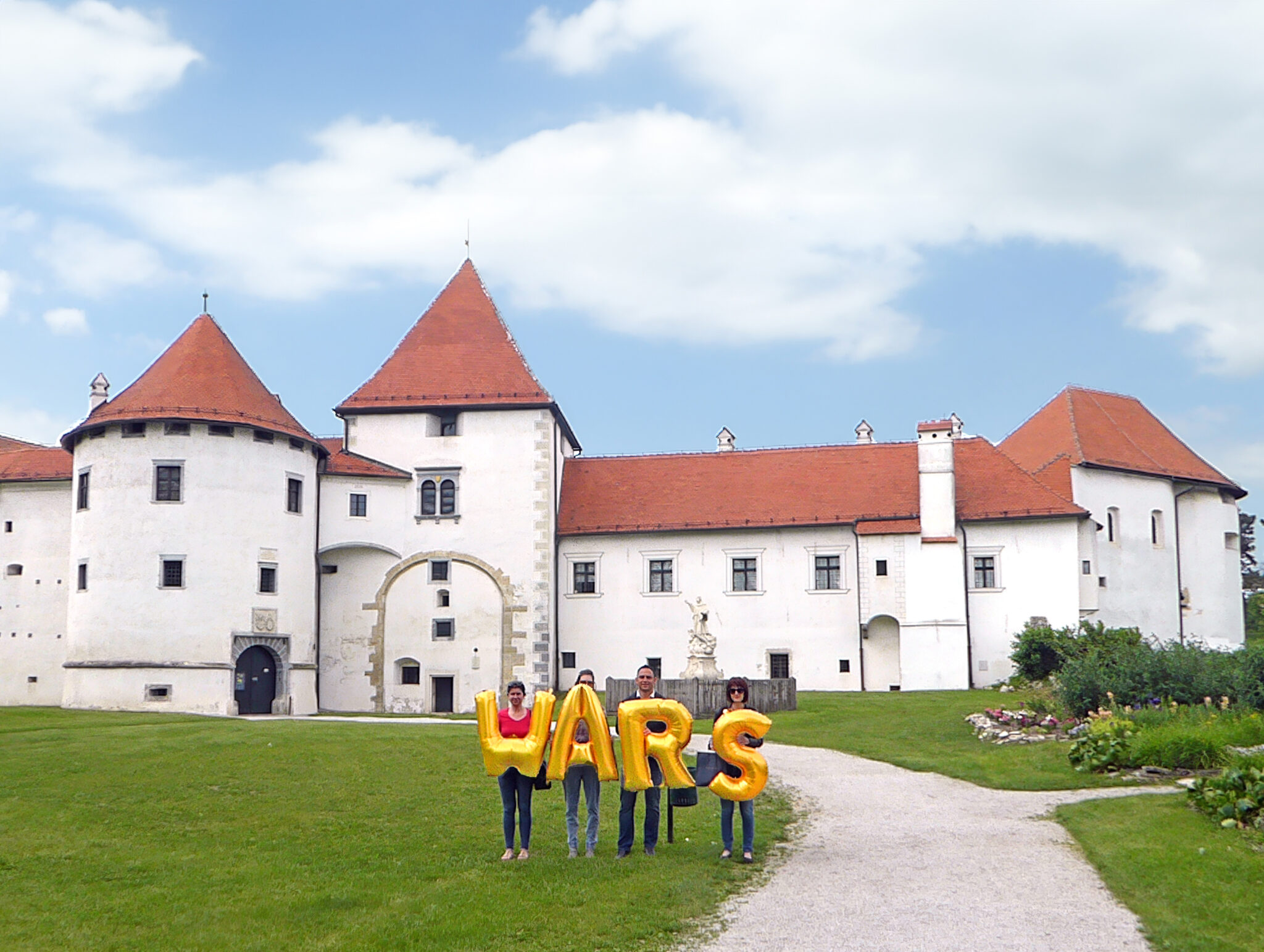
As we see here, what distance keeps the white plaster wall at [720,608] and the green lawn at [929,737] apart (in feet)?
9.79

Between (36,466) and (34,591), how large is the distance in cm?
403

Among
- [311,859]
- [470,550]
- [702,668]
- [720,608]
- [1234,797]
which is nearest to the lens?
[311,859]

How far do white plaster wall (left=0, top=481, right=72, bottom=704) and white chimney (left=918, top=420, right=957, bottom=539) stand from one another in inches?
1041

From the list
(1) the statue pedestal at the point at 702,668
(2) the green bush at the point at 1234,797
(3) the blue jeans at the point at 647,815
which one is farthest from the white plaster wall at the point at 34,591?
(2) the green bush at the point at 1234,797

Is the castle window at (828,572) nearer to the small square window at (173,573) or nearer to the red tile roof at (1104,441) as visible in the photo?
the red tile roof at (1104,441)

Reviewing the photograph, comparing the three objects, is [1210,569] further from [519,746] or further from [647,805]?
[519,746]

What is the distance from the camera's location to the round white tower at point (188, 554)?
33.3 meters

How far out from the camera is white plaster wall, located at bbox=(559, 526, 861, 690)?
38.4m

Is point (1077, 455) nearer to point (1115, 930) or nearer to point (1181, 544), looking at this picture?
point (1181, 544)

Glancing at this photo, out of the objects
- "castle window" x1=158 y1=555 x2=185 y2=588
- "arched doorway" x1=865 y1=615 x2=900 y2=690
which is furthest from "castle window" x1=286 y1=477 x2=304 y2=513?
"arched doorway" x1=865 y1=615 x2=900 y2=690

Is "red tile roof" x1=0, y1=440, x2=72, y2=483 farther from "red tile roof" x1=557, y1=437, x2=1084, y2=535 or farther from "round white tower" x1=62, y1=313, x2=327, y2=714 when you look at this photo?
"red tile roof" x1=557, y1=437, x2=1084, y2=535

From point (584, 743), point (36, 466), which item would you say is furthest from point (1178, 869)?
point (36, 466)

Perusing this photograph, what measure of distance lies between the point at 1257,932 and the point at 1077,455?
1328 inches

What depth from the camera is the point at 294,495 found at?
36.2 m
